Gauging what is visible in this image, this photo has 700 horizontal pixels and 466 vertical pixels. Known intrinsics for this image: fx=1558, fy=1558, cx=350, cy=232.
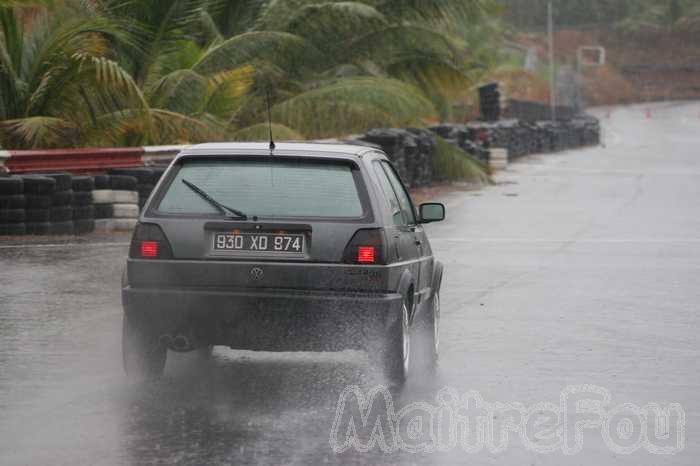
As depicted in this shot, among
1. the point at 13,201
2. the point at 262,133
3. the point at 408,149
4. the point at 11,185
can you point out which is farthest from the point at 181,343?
the point at 408,149

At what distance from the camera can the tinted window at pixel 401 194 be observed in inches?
394

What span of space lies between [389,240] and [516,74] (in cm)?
9814

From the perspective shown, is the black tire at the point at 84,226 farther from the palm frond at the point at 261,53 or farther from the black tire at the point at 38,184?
the palm frond at the point at 261,53

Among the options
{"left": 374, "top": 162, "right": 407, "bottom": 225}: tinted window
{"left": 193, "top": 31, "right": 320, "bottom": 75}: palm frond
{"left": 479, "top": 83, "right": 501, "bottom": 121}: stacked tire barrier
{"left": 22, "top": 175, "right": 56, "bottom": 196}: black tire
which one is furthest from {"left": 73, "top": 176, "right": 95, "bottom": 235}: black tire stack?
{"left": 479, "top": 83, "right": 501, "bottom": 121}: stacked tire barrier

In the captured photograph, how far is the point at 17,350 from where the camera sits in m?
10.3

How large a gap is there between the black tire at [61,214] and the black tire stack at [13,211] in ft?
1.35

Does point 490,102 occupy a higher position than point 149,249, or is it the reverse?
point 149,249

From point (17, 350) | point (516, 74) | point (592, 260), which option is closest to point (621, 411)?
point (17, 350)

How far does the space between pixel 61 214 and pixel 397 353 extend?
11.3m

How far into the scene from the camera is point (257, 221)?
8.69m

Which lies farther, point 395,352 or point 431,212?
point 431,212

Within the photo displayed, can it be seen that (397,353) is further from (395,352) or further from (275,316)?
(275,316)

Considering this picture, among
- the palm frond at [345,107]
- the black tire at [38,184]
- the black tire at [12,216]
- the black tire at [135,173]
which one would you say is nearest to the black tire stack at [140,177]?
the black tire at [135,173]

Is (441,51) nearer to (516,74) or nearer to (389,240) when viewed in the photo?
(389,240)
